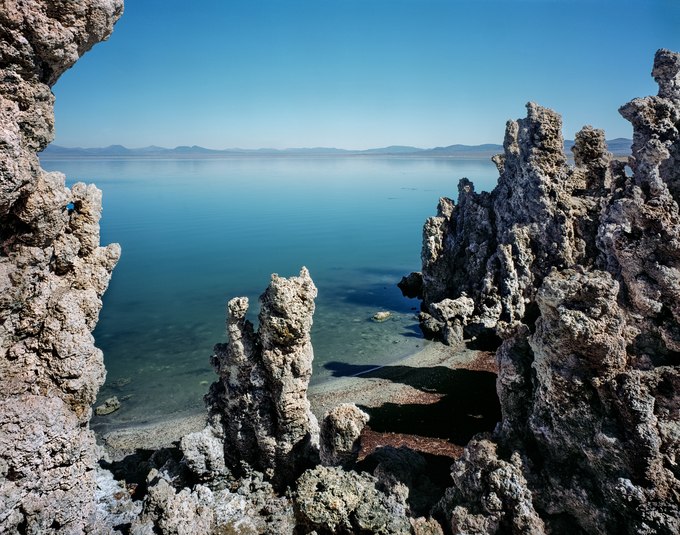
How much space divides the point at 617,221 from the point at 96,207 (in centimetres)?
1342

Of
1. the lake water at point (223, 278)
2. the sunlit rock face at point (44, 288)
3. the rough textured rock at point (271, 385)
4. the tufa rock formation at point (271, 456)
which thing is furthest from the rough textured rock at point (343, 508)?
the lake water at point (223, 278)

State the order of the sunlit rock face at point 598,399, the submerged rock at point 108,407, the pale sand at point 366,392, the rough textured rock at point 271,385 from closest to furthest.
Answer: the sunlit rock face at point 598,399 < the rough textured rock at point 271,385 < the pale sand at point 366,392 < the submerged rock at point 108,407

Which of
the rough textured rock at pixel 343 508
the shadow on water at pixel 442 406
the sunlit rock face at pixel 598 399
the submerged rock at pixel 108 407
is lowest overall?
the submerged rock at pixel 108 407

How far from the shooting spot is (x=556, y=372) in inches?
400

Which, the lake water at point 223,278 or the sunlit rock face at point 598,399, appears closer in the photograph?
the sunlit rock face at point 598,399

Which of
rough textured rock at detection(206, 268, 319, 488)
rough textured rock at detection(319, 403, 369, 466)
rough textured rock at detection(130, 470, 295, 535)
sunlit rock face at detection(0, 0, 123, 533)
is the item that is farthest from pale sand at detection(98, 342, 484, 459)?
rough textured rock at detection(319, 403, 369, 466)

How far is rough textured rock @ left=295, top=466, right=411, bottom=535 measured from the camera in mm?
10586

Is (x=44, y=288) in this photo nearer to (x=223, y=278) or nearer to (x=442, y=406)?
(x=442, y=406)

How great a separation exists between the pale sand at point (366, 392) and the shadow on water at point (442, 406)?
11 cm

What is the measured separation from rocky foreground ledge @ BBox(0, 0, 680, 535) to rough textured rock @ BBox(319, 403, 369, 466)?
2.0 inches

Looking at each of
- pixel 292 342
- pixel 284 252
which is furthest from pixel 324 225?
pixel 292 342

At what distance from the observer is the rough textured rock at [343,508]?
34.7 feet

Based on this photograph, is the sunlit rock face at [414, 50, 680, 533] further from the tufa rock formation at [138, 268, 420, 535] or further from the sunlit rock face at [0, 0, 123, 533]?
the sunlit rock face at [0, 0, 123, 533]

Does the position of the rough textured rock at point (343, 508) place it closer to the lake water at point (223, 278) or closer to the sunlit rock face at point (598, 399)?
the sunlit rock face at point (598, 399)
